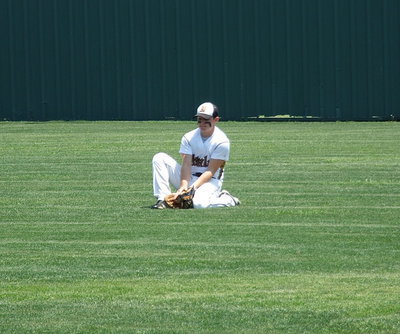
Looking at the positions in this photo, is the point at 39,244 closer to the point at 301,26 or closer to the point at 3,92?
the point at 301,26

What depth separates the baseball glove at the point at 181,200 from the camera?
12797 millimetres

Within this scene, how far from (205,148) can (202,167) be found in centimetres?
27

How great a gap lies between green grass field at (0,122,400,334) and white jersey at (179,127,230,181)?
0.63 meters

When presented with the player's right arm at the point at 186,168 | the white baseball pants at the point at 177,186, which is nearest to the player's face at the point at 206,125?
the player's right arm at the point at 186,168

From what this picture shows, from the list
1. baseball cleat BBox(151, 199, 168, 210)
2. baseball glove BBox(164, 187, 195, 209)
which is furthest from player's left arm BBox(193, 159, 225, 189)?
baseball cleat BBox(151, 199, 168, 210)

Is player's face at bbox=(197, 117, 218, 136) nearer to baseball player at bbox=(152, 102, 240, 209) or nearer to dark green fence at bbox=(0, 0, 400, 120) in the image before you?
baseball player at bbox=(152, 102, 240, 209)

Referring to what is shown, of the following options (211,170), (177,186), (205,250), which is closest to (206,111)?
(211,170)

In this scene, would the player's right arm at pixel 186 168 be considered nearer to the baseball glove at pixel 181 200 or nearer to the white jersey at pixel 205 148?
the white jersey at pixel 205 148

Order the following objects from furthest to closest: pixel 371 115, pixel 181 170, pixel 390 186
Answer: pixel 371 115
pixel 390 186
pixel 181 170

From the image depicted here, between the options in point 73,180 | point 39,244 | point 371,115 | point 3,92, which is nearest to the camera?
point 39,244

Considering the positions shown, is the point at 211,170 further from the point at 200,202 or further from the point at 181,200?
the point at 181,200

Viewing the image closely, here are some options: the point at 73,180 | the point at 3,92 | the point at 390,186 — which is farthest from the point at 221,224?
the point at 3,92

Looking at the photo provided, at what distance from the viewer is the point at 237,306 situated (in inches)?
299

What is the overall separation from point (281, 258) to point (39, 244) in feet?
6.89
